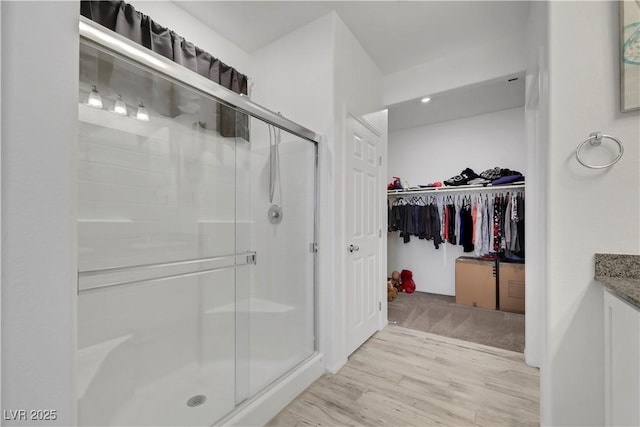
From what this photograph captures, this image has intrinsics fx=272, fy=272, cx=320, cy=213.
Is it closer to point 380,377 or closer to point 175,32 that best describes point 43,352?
point 380,377

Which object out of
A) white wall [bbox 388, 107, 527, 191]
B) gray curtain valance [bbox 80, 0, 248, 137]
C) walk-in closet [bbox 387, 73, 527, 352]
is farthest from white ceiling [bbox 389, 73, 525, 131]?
gray curtain valance [bbox 80, 0, 248, 137]

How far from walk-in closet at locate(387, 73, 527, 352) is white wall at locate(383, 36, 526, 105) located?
129 mm

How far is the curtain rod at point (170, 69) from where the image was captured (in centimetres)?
92

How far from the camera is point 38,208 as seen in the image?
0.40 metres

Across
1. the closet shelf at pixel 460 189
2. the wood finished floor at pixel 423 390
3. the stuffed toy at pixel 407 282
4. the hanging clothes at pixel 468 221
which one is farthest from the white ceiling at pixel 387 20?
the stuffed toy at pixel 407 282

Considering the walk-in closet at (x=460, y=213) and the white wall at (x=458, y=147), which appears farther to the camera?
the white wall at (x=458, y=147)

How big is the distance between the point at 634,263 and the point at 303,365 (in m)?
1.75

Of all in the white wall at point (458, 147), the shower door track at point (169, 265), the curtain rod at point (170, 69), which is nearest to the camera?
the curtain rod at point (170, 69)

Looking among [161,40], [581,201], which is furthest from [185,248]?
[581,201]

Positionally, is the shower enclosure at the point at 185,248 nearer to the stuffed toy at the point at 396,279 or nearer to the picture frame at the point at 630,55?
the picture frame at the point at 630,55

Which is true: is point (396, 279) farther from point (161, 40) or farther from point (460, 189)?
point (161, 40)

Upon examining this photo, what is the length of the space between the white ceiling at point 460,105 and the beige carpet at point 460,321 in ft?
7.46

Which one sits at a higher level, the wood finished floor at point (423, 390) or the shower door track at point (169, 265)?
the shower door track at point (169, 265)

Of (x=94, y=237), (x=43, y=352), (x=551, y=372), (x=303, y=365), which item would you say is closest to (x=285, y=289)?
(x=303, y=365)
